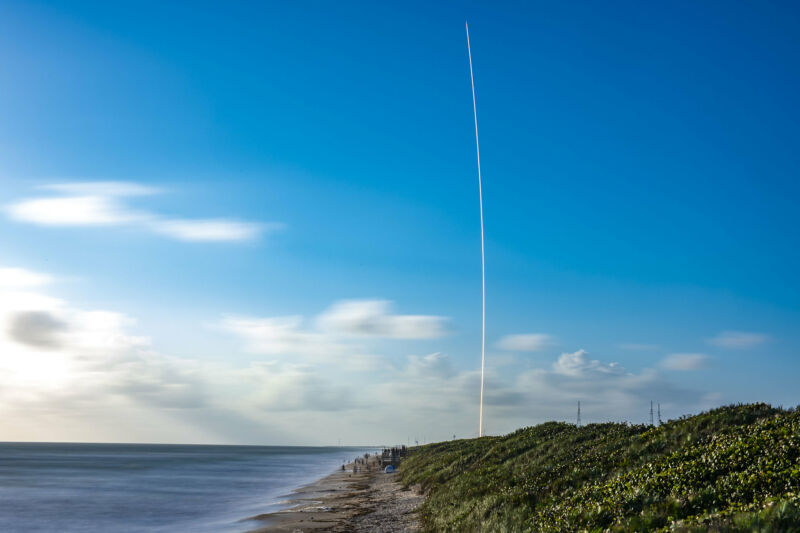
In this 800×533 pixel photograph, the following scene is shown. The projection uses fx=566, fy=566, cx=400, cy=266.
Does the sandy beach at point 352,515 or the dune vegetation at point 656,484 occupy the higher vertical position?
the dune vegetation at point 656,484

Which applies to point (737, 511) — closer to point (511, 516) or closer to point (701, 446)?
point (701, 446)

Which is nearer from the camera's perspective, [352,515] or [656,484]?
[656,484]

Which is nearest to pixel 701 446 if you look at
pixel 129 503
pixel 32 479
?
pixel 129 503

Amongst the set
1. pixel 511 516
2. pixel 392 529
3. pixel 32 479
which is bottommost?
pixel 32 479

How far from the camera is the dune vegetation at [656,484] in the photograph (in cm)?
1290

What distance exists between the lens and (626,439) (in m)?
25.0

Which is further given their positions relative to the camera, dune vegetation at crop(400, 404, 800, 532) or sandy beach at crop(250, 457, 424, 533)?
sandy beach at crop(250, 457, 424, 533)

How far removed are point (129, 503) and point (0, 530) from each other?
15229 millimetres

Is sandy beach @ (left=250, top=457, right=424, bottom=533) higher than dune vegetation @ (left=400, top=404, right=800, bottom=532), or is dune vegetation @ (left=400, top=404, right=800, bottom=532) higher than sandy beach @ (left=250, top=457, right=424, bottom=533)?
dune vegetation @ (left=400, top=404, right=800, bottom=532)

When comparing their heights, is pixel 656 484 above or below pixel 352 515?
above

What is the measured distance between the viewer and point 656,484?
627 inches

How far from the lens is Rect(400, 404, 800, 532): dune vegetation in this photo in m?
12.9

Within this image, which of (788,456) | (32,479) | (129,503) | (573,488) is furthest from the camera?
(32,479)

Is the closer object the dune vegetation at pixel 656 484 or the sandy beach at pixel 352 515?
the dune vegetation at pixel 656 484
